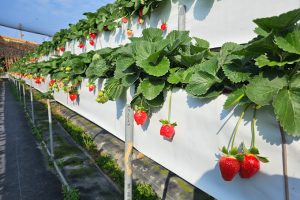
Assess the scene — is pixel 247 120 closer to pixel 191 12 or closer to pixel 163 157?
pixel 163 157

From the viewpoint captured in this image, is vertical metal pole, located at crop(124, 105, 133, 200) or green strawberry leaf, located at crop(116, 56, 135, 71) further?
green strawberry leaf, located at crop(116, 56, 135, 71)

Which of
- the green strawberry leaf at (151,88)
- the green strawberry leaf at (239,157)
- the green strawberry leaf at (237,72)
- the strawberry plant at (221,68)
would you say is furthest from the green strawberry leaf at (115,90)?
the green strawberry leaf at (239,157)

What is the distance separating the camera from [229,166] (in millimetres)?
1223

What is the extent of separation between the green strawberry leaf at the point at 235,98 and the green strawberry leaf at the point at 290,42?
0.93ft

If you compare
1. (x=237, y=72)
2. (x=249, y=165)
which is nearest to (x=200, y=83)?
(x=237, y=72)

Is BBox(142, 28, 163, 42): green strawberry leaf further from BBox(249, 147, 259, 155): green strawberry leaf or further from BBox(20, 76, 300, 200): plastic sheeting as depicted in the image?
BBox(249, 147, 259, 155): green strawberry leaf

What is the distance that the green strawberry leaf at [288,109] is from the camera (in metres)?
1.03

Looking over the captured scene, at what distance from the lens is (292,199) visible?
1077 millimetres

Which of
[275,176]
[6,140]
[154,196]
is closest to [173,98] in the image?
[275,176]

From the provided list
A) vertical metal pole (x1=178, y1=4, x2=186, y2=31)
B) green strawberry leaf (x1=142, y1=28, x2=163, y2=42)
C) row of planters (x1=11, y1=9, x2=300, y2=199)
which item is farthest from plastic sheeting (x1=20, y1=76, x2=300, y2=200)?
vertical metal pole (x1=178, y1=4, x2=186, y2=31)

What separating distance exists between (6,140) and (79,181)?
356cm

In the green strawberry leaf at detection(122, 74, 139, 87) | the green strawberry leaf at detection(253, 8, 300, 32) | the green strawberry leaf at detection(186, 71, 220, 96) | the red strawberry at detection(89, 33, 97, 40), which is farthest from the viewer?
the red strawberry at detection(89, 33, 97, 40)

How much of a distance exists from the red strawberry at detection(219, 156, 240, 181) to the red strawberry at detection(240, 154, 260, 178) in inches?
0.9

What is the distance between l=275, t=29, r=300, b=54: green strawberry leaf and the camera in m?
1.03
